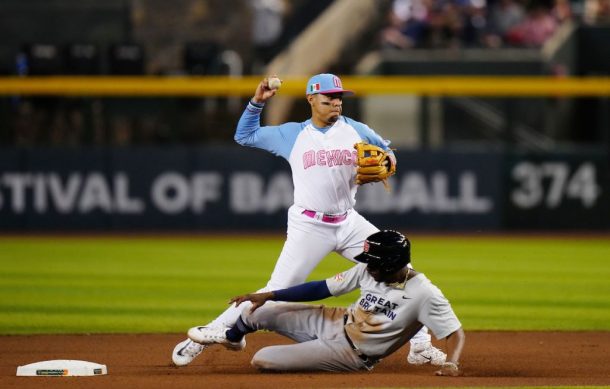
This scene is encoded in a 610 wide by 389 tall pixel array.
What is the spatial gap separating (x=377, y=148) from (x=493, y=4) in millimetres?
15300

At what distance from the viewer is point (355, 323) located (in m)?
7.05

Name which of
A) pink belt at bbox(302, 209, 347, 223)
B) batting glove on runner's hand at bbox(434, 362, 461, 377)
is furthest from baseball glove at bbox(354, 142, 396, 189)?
batting glove on runner's hand at bbox(434, 362, 461, 377)

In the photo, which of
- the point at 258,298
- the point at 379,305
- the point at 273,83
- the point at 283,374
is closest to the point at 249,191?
the point at 273,83

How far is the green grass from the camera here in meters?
10.2

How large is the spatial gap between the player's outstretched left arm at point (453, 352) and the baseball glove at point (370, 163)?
115 centimetres

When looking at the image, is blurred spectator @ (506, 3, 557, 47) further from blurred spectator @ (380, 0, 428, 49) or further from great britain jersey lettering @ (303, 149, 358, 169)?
great britain jersey lettering @ (303, 149, 358, 169)

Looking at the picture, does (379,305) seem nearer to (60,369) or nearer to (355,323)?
(355,323)

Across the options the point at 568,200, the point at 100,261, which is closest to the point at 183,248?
the point at 100,261

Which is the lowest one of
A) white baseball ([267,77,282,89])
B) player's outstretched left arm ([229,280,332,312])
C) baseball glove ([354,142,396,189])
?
player's outstretched left arm ([229,280,332,312])

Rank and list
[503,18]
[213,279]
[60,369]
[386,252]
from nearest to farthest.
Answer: [386,252], [60,369], [213,279], [503,18]

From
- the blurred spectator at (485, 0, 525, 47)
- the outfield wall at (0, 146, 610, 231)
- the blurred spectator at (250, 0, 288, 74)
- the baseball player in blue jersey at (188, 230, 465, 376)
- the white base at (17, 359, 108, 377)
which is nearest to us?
the baseball player in blue jersey at (188, 230, 465, 376)

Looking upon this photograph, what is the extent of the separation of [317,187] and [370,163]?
1.37 feet

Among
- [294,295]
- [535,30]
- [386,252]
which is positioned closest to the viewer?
[386,252]

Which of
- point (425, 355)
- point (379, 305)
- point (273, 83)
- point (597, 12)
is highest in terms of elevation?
point (273, 83)
